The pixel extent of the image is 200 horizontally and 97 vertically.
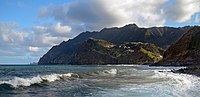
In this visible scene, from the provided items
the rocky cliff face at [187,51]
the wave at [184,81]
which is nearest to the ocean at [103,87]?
the wave at [184,81]

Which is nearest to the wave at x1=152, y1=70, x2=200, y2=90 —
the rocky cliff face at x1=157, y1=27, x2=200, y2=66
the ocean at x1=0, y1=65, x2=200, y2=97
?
the ocean at x1=0, y1=65, x2=200, y2=97

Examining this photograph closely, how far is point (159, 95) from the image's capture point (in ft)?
64.7

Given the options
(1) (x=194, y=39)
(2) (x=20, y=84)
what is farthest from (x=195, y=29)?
(2) (x=20, y=84)

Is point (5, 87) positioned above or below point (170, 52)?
below

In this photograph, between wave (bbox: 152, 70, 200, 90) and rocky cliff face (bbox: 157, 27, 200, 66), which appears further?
rocky cliff face (bbox: 157, 27, 200, 66)

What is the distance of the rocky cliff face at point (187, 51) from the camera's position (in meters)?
115

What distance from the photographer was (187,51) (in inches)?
4956

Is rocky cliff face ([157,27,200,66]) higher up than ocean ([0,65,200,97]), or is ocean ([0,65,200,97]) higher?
rocky cliff face ([157,27,200,66])

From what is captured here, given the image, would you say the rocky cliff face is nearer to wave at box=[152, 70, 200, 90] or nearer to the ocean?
wave at box=[152, 70, 200, 90]

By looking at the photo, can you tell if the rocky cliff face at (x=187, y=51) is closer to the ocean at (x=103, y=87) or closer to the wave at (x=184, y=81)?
the wave at (x=184, y=81)

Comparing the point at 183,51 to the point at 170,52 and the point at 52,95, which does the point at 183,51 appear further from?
the point at 52,95

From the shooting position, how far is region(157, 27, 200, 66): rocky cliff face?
4512 inches

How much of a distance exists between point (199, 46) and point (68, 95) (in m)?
110

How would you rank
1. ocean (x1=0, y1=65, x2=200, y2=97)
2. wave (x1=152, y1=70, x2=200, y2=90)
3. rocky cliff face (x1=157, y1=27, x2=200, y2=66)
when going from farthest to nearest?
rocky cliff face (x1=157, y1=27, x2=200, y2=66) → wave (x1=152, y1=70, x2=200, y2=90) → ocean (x1=0, y1=65, x2=200, y2=97)
